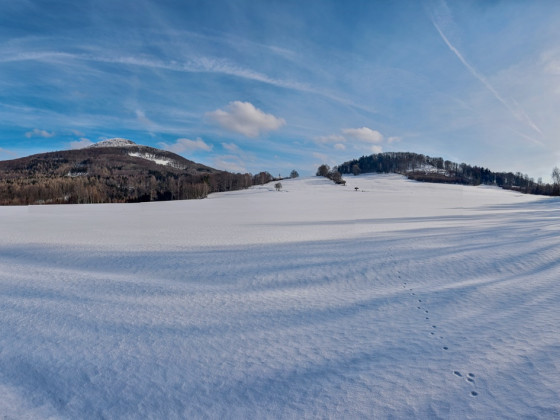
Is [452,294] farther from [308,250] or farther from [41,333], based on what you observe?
[41,333]

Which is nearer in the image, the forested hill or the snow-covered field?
the snow-covered field

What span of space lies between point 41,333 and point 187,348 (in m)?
2.82

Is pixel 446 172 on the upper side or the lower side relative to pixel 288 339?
upper

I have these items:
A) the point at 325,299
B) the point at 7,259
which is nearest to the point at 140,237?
the point at 7,259

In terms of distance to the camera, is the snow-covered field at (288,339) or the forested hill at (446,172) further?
the forested hill at (446,172)

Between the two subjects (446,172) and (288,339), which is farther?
(446,172)

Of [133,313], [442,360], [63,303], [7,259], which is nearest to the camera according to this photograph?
[442,360]

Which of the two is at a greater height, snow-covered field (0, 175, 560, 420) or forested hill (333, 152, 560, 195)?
forested hill (333, 152, 560, 195)

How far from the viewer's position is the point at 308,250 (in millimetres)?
11719

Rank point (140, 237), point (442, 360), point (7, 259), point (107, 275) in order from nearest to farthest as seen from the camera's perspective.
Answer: point (442, 360)
point (107, 275)
point (7, 259)
point (140, 237)

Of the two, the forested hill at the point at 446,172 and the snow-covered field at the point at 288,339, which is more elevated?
the forested hill at the point at 446,172

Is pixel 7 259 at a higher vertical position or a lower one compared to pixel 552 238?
lower

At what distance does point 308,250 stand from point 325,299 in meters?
5.16

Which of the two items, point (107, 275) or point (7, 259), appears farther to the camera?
point (7, 259)
